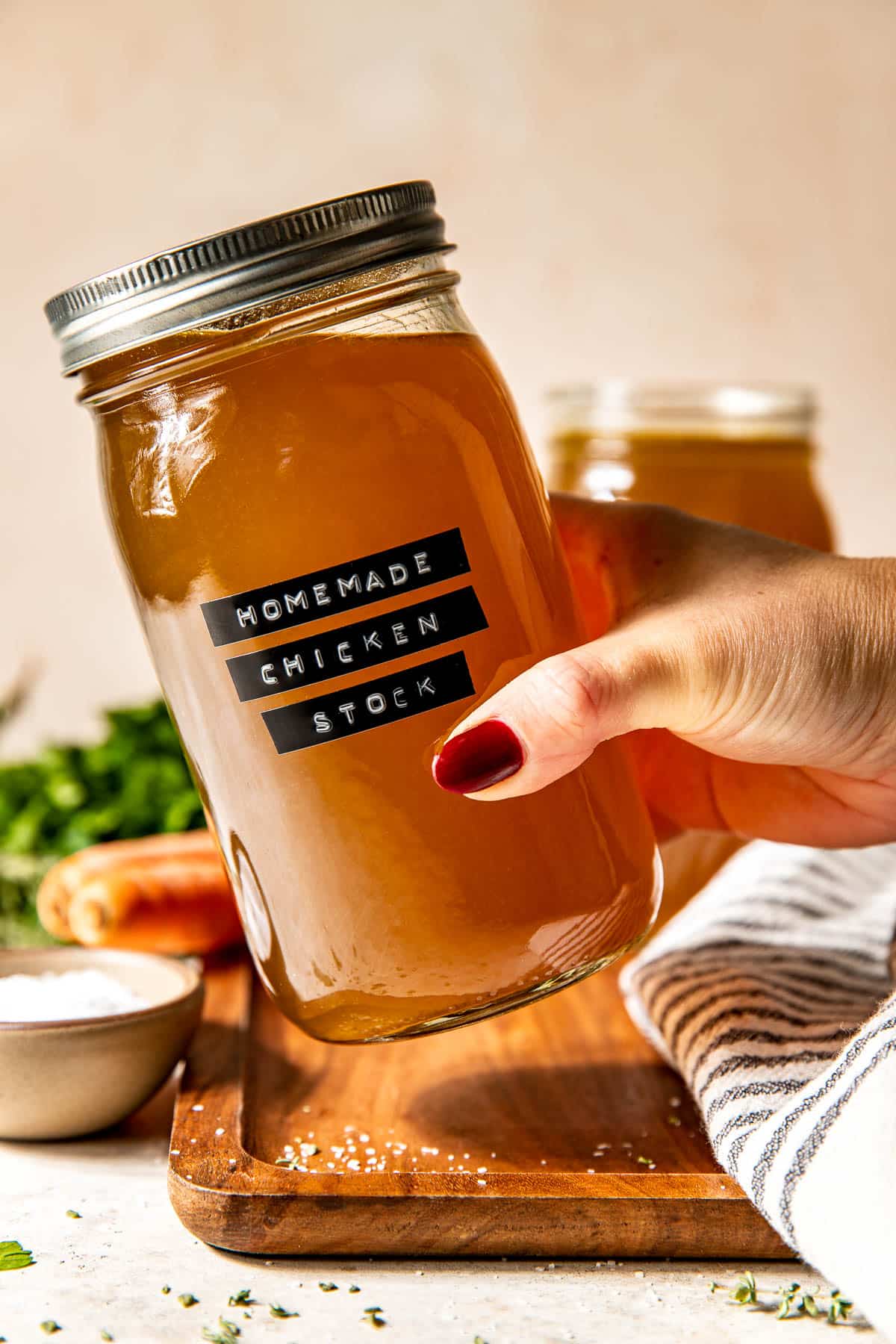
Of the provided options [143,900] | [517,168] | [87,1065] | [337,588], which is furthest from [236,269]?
[517,168]

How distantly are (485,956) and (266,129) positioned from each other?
1.36 metres

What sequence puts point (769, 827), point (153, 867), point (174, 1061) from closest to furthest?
point (174, 1061) → point (769, 827) → point (153, 867)

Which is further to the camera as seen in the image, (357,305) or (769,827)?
(769,827)

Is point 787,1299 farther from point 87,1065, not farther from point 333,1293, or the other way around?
point 87,1065

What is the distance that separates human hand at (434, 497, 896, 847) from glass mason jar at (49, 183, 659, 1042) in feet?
0.12

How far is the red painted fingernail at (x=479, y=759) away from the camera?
604 millimetres

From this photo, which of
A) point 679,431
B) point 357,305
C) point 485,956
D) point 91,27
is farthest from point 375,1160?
point 91,27

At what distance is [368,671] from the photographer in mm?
614

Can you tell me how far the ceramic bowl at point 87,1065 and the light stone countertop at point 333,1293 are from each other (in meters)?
0.06

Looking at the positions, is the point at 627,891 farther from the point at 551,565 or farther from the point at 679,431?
the point at 679,431

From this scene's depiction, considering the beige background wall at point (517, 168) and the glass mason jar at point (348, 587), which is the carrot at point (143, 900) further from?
the beige background wall at point (517, 168)

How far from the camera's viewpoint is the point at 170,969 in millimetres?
899

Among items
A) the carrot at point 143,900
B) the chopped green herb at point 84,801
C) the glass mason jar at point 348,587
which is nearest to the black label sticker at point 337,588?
the glass mason jar at point 348,587

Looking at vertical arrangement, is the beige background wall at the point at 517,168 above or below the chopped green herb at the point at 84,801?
above
